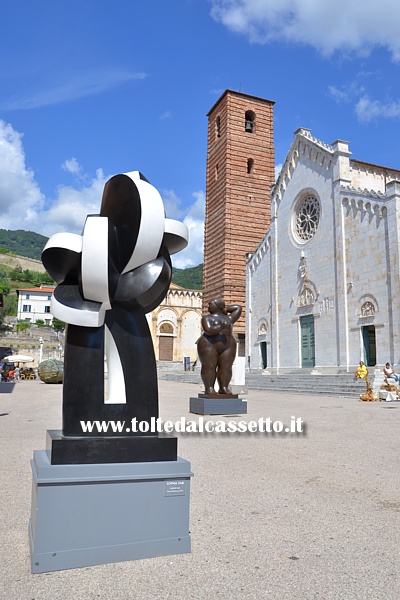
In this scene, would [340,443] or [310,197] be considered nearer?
[340,443]

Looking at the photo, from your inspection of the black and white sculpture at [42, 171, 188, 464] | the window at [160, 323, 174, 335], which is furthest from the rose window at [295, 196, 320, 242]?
the black and white sculpture at [42, 171, 188, 464]

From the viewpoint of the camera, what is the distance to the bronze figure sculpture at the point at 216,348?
12664 millimetres

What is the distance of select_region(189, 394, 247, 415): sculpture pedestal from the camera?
12.0 m

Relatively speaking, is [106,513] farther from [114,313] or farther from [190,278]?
[190,278]

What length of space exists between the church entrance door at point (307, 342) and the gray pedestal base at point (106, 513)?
2572 cm

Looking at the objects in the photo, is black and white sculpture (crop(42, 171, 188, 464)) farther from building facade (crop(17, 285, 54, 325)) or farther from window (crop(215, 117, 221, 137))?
building facade (crop(17, 285, 54, 325))

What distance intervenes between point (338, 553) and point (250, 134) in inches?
Result: 1667

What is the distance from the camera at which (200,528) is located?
3947 mm

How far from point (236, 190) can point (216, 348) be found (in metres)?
30.0

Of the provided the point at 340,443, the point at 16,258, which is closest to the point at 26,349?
the point at 340,443

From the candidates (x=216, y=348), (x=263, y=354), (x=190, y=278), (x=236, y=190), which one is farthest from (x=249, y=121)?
(x=190, y=278)

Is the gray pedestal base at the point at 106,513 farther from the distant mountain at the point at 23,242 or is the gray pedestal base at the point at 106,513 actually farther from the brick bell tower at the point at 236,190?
the distant mountain at the point at 23,242

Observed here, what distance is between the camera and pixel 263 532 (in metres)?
3.87

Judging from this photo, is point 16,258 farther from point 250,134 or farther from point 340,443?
point 340,443
